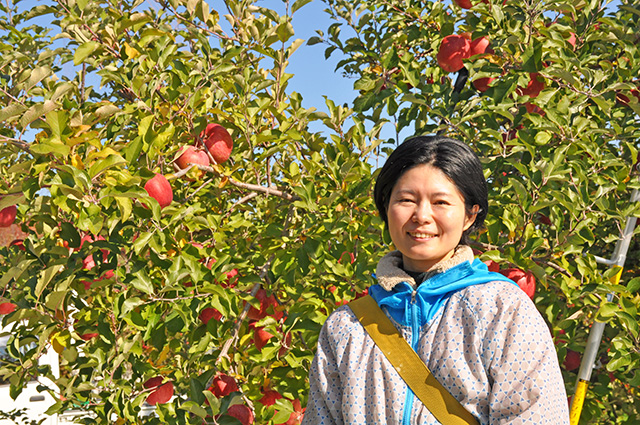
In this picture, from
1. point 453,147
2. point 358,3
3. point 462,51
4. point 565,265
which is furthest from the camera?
point 358,3

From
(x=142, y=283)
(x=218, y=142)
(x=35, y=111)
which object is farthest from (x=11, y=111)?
(x=218, y=142)

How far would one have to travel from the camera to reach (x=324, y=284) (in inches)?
97.5

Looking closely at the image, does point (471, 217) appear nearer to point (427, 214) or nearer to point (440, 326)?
point (427, 214)

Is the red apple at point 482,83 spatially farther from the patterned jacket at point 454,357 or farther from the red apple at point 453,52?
the patterned jacket at point 454,357

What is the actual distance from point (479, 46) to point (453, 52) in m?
0.12

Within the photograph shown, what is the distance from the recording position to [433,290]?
48.7 inches

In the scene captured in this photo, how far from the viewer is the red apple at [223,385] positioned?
92.3 inches

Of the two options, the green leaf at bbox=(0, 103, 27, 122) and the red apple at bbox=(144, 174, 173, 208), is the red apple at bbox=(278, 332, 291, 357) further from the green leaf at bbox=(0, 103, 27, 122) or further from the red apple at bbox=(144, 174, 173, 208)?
the green leaf at bbox=(0, 103, 27, 122)

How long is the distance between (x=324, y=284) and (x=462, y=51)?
46.5 inches

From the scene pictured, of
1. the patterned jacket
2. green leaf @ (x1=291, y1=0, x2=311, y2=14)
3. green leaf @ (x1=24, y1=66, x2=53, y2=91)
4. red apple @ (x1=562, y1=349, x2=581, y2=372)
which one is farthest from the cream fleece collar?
red apple @ (x1=562, y1=349, x2=581, y2=372)

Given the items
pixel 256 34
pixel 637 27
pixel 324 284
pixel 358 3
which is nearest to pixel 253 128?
pixel 256 34

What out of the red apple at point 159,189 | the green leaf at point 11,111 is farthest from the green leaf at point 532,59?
the green leaf at point 11,111

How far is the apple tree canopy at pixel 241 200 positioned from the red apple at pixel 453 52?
0.02 meters

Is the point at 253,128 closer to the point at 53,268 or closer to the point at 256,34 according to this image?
the point at 256,34
